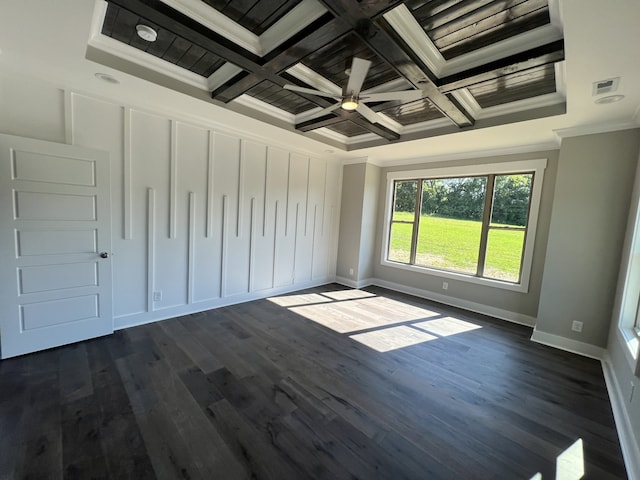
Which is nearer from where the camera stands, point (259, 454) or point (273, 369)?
point (259, 454)

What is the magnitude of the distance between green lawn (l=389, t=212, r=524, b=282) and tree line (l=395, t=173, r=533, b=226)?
154 millimetres

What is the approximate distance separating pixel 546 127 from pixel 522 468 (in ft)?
11.3

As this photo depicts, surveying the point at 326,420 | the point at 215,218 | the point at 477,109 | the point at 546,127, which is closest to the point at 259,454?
the point at 326,420

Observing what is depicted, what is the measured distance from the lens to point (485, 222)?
14.5ft

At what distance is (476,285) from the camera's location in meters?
4.45

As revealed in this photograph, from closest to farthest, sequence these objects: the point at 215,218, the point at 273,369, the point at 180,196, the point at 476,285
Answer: the point at 273,369 → the point at 180,196 → the point at 215,218 → the point at 476,285

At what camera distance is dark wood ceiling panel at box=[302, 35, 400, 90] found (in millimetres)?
2146

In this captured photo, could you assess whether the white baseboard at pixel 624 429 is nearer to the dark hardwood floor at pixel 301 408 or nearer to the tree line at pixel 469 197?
the dark hardwood floor at pixel 301 408

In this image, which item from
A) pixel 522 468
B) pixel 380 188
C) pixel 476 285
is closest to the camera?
pixel 522 468

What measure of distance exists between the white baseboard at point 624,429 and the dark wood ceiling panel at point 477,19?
279 centimetres

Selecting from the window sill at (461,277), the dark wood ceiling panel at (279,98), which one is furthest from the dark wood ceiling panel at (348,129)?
the window sill at (461,277)

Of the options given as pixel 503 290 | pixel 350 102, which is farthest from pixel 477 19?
pixel 503 290

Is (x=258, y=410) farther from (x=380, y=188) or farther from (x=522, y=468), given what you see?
(x=380, y=188)

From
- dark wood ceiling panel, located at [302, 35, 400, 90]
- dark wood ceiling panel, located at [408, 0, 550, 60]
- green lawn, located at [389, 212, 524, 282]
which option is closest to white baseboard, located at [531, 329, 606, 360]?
green lawn, located at [389, 212, 524, 282]
